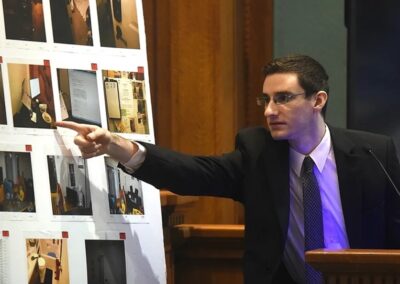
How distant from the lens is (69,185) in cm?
244

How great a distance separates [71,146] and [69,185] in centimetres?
10

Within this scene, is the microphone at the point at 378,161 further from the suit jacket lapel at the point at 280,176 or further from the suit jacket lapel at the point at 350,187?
the suit jacket lapel at the point at 280,176

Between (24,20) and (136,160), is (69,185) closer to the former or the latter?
(136,160)

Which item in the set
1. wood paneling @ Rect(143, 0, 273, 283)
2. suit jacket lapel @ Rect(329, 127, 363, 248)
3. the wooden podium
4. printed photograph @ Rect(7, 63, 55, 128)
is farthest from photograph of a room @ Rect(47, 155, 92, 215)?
wood paneling @ Rect(143, 0, 273, 283)

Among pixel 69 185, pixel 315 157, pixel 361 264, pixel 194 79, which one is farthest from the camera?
pixel 194 79

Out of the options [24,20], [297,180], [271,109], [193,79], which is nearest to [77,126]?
[24,20]

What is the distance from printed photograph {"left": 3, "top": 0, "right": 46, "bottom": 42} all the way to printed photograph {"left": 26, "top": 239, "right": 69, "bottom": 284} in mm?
527

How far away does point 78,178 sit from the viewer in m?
2.46

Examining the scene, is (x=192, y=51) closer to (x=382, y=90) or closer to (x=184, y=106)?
(x=184, y=106)

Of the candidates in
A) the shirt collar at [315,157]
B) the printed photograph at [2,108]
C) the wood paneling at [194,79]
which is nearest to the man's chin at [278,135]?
the shirt collar at [315,157]

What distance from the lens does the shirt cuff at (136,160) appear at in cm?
258

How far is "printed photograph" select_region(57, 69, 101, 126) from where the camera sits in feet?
8.04

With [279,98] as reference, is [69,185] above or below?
below

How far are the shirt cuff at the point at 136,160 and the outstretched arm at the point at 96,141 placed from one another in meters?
0.03
